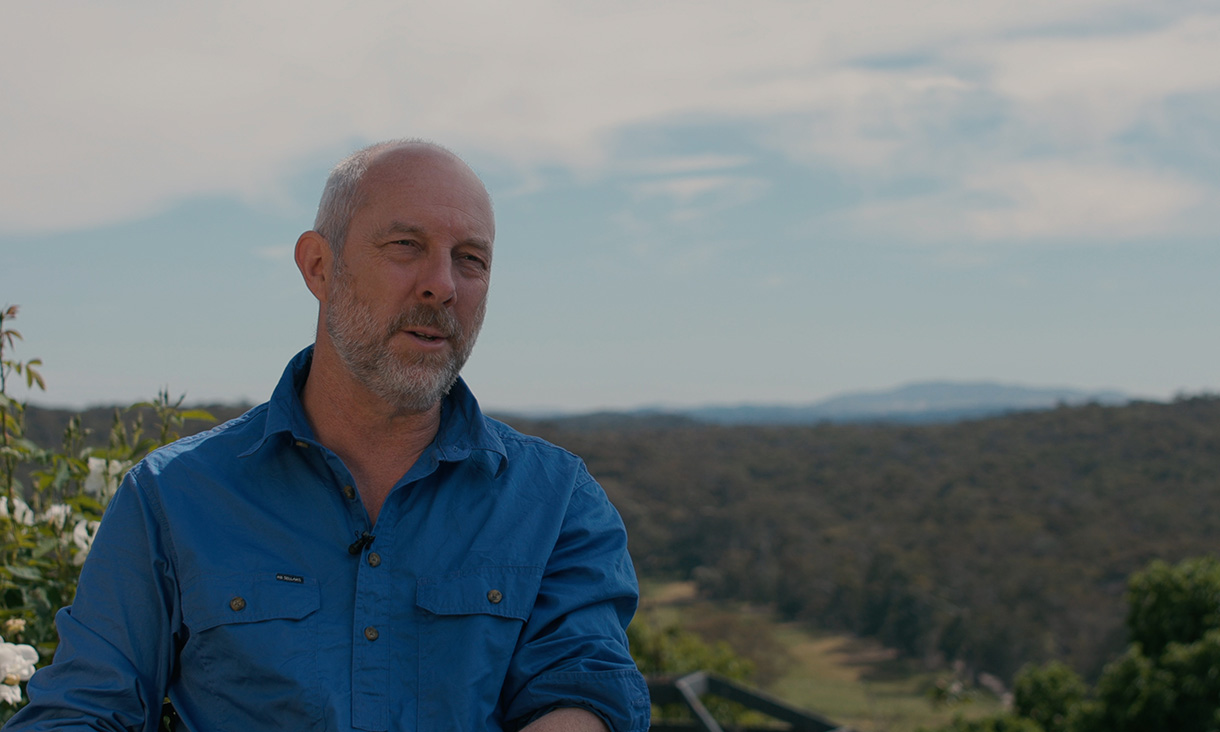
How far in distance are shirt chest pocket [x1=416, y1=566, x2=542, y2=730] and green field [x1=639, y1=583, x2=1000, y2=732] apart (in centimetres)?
3131

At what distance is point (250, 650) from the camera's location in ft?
4.17

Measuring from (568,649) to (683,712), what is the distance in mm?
9958

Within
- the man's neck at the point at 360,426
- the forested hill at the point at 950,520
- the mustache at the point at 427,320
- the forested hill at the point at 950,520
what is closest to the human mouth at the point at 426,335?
the mustache at the point at 427,320

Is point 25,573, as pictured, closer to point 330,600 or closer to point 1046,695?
point 330,600

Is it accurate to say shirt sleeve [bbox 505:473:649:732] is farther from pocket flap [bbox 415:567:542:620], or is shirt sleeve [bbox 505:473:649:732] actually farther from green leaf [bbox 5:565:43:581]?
green leaf [bbox 5:565:43:581]

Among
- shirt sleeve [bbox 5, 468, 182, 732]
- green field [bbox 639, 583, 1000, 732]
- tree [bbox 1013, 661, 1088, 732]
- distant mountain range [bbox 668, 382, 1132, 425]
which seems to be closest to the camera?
shirt sleeve [bbox 5, 468, 182, 732]

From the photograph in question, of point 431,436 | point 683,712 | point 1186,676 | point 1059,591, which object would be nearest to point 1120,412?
point 1059,591

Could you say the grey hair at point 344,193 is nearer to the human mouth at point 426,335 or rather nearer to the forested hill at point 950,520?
the human mouth at point 426,335

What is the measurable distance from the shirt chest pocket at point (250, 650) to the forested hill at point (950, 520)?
1066 inches

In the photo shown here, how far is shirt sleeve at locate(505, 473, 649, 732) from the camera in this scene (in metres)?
1.33

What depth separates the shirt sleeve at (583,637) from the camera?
1.33 m

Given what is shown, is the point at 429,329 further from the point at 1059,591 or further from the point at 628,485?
the point at 628,485

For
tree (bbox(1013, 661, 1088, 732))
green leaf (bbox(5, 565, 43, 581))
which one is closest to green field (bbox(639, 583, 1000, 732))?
tree (bbox(1013, 661, 1088, 732))

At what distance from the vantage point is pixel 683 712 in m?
10.7
